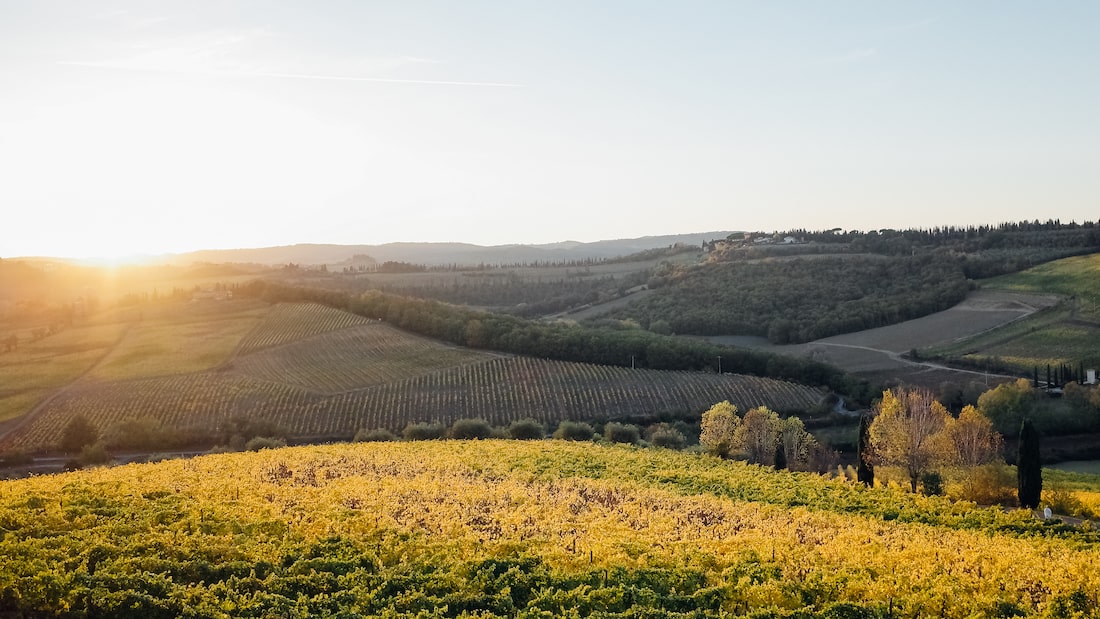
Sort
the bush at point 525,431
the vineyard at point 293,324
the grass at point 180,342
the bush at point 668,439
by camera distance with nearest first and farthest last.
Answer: the bush at point 668,439
the bush at point 525,431
the grass at point 180,342
the vineyard at point 293,324

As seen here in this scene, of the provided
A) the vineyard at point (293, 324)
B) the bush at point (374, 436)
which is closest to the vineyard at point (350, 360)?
the vineyard at point (293, 324)

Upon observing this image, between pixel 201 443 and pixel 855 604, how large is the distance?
221 feet

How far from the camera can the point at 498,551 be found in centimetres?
1922

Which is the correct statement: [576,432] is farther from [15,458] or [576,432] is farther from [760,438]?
[15,458]

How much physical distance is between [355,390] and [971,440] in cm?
5680

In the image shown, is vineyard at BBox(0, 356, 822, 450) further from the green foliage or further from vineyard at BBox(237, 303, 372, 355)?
the green foliage

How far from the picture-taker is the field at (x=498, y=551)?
16.1 meters

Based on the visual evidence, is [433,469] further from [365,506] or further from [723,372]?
[723,372]

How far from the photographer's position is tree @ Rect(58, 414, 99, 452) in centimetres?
6950

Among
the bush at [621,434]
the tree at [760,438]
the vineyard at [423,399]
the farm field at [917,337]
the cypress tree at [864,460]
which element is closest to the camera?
the cypress tree at [864,460]

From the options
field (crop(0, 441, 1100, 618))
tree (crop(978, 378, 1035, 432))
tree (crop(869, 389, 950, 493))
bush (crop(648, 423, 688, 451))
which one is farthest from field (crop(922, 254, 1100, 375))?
field (crop(0, 441, 1100, 618))

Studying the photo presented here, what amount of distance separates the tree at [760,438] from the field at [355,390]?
23.0m

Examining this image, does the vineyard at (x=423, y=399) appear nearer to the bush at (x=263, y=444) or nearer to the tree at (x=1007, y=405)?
the bush at (x=263, y=444)

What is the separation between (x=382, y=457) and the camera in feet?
119
